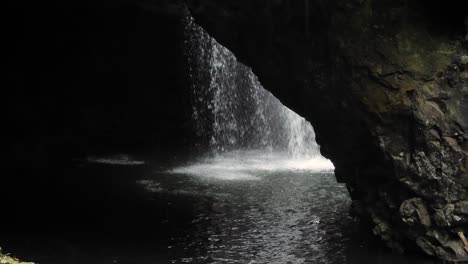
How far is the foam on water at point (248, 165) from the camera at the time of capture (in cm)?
1644

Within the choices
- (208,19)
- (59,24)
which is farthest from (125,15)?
(208,19)

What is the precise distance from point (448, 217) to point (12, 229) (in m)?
7.73

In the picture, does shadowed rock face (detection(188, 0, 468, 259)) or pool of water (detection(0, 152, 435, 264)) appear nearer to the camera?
shadowed rock face (detection(188, 0, 468, 259))

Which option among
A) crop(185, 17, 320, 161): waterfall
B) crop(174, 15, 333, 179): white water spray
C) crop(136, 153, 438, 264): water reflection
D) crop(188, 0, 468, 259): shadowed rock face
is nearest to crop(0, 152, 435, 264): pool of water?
crop(136, 153, 438, 264): water reflection

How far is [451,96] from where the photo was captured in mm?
8148

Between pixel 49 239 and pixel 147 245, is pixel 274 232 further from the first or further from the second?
pixel 49 239

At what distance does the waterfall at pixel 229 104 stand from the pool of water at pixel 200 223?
8.09 metres

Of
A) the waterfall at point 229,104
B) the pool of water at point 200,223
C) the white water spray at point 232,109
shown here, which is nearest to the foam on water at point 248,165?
the pool of water at point 200,223

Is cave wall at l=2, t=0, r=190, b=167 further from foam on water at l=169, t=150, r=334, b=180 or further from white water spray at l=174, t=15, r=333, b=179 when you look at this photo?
foam on water at l=169, t=150, r=334, b=180

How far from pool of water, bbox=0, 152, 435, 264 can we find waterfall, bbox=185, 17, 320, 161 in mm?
8089

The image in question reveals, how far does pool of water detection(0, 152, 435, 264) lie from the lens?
8.98m

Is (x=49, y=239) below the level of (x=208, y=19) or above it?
below

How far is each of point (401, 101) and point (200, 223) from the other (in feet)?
15.2

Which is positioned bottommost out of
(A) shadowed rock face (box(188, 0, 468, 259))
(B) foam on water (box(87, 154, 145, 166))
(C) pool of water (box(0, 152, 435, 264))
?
(C) pool of water (box(0, 152, 435, 264))
